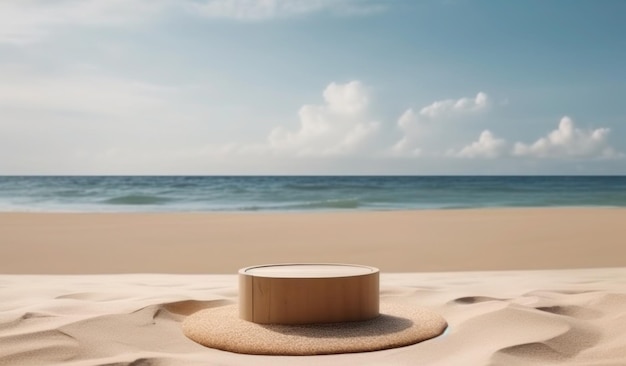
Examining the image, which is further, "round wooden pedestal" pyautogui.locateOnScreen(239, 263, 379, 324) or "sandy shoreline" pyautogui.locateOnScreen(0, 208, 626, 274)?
"sandy shoreline" pyautogui.locateOnScreen(0, 208, 626, 274)

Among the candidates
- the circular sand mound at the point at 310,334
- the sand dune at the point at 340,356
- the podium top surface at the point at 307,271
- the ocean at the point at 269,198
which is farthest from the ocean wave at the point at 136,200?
the circular sand mound at the point at 310,334

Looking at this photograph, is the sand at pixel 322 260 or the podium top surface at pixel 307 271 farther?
the podium top surface at pixel 307 271

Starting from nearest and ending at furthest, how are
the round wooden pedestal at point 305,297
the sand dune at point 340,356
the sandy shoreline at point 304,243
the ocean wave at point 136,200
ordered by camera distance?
the sand dune at point 340,356 → the round wooden pedestal at point 305,297 → the sandy shoreline at point 304,243 → the ocean wave at point 136,200

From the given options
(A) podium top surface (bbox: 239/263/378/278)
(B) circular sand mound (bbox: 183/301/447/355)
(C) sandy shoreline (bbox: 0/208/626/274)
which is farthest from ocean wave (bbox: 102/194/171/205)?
(B) circular sand mound (bbox: 183/301/447/355)

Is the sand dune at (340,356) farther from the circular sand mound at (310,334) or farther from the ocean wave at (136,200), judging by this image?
the ocean wave at (136,200)

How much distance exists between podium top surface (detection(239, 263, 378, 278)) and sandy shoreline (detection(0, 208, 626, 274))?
10.7 ft

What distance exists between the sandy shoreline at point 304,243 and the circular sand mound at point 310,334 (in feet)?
11.2

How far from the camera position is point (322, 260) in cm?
672

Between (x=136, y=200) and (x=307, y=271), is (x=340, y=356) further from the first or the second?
(x=136, y=200)

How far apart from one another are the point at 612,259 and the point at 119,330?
564cm

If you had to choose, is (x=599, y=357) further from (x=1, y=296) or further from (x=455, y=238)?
(x=455, y=238)

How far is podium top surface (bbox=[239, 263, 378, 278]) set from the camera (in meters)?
2.38

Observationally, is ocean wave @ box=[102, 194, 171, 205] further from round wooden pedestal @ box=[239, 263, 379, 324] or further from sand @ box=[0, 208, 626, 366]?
round wooden pedestal @ box=[239, 263, 379, 324]

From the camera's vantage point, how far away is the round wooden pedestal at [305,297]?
7.57ft
